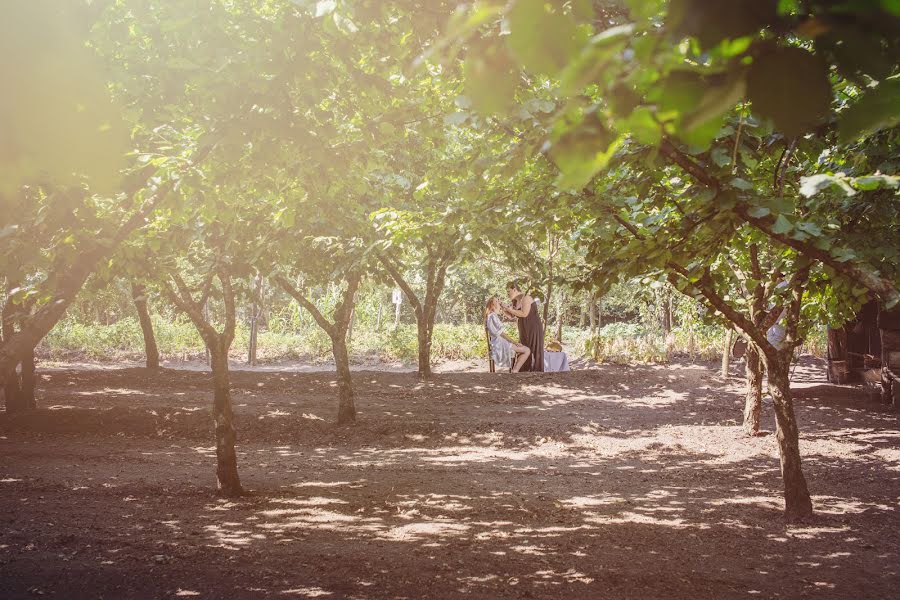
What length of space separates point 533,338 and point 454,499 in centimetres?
913

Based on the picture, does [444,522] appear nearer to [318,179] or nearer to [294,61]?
[318,179]

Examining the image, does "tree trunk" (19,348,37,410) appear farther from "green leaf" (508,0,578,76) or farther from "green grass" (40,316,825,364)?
"green leaf" (508,0,578,76)

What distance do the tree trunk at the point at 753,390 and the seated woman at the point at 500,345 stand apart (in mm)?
6514

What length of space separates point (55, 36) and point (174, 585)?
3438 millimetres

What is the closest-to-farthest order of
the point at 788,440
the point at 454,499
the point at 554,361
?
the point at 788,440, the point at 454,499, the point at 554,361

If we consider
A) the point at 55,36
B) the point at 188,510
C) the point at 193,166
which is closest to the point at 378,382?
the point at 188,510

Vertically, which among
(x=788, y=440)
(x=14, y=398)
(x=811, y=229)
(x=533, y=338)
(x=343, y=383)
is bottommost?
(x=14, y=398)

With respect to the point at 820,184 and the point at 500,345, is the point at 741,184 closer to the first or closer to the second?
the point at 820,184

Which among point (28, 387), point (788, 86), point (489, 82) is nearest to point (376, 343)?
point (28, 387)

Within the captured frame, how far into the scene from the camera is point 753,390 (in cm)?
932

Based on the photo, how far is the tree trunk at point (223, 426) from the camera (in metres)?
6.68

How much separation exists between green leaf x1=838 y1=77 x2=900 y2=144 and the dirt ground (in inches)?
150

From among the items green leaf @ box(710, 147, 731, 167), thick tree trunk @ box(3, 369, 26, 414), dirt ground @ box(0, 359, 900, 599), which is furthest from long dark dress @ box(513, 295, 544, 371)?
green leaf @ box(710, 147, 731, 167)

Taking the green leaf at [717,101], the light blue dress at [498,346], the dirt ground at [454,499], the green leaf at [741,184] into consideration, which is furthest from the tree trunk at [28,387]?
the green leaf at [717,101]
